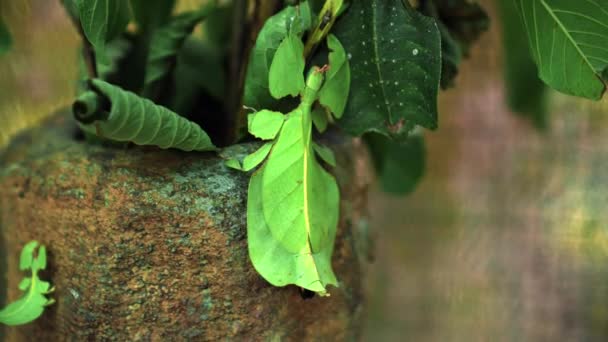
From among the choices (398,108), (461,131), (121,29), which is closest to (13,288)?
(121,29)

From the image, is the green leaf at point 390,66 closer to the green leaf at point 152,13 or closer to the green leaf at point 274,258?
the green leaf at point 274,258

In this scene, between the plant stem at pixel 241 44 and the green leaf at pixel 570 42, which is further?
the plant stem at pixel 241 44

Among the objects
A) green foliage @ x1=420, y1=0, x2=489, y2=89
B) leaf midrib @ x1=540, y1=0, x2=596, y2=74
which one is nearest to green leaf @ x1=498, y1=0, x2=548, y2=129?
green foliage @ x1=420, y1=0, x2=489, y2=89

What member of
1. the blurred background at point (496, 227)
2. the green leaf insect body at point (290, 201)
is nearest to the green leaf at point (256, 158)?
the green leaf insect body at point (290, 201)

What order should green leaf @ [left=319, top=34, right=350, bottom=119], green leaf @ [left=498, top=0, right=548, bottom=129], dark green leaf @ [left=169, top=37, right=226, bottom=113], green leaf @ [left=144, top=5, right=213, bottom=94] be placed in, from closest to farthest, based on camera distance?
green leaf @ [left=319, top=34, right=350, bottom=119] < green leaf @ [left=144, top=5, right=213, bottom=94] < dark green leaf @ [left=169, top=37, right=226, bottom=113] < green leaf @ [left=498, top=0, right=548, bottom=129]

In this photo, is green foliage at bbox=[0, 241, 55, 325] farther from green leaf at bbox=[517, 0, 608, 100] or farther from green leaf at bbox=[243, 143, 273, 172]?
green leaf at bbox=[517, 0, 608, 100]

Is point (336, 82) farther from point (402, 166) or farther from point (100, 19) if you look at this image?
point (402, 166)

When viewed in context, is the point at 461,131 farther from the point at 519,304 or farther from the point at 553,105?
the point at 519,304
